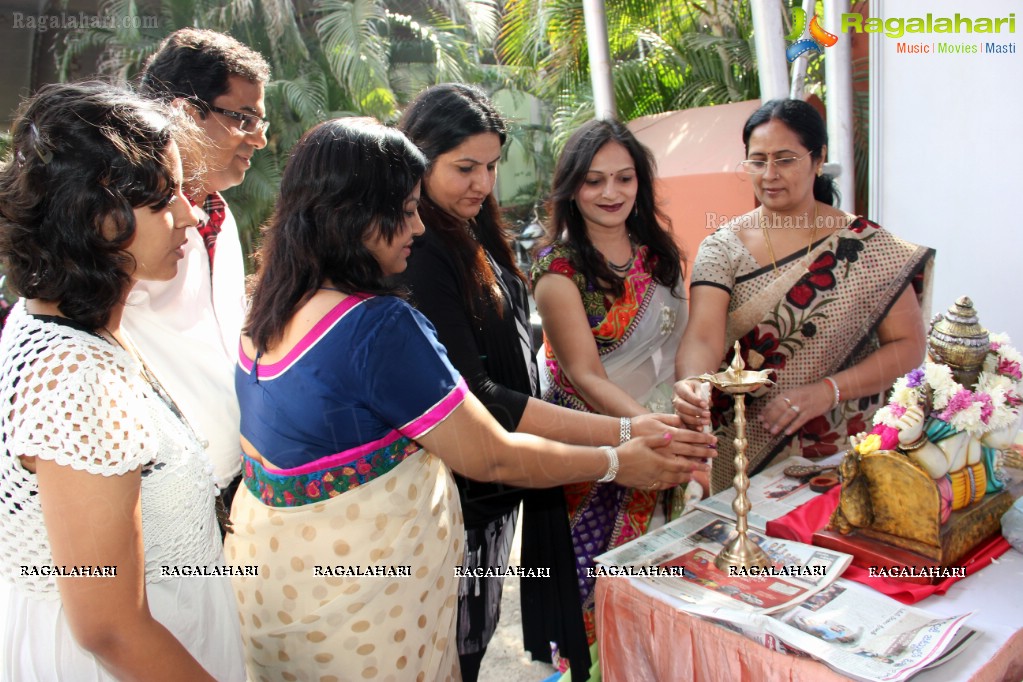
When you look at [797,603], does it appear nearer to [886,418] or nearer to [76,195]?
[886,418]

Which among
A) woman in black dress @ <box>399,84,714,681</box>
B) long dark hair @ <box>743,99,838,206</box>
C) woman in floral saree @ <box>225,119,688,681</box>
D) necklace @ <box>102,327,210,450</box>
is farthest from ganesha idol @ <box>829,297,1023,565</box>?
necklace @ <box>102,327,210,450</box>

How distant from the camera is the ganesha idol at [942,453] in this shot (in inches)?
61.5

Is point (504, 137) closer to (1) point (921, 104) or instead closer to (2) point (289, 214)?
(2) point (289, 214)

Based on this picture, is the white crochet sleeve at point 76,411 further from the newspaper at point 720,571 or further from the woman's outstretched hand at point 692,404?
the woman's outstretched hand at point 692,404

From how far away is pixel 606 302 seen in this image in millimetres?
2373

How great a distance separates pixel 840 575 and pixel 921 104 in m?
2.80

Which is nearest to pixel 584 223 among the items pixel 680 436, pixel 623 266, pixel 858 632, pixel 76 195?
pixel 623 266

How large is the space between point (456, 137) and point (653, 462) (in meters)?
0.98

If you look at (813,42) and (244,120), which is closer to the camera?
(244,120)

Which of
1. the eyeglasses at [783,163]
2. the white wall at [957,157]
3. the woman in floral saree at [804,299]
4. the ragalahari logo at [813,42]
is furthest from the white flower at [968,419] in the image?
the ragalahari logo at [813,42]

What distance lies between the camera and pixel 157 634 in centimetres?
110

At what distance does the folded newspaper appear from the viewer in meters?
1.28

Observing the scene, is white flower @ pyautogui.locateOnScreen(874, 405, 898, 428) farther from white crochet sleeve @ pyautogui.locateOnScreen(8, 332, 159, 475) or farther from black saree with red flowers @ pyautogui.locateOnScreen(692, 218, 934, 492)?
white crochet sleeve @ pyautogui.locateOnScreen(8, 332, 159, 475)

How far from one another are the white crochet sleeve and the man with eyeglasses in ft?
2.55
